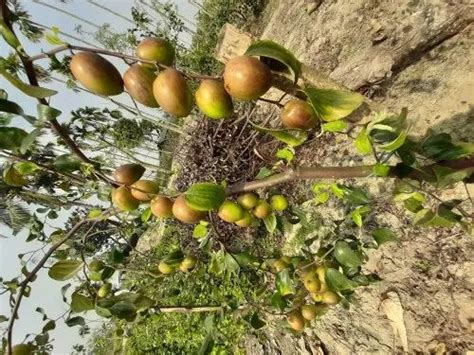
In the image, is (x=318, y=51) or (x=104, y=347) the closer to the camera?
(x=318, y=51)

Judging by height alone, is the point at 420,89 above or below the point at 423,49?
below

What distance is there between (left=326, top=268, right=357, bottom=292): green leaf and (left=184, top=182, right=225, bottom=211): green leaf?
0.52 meters

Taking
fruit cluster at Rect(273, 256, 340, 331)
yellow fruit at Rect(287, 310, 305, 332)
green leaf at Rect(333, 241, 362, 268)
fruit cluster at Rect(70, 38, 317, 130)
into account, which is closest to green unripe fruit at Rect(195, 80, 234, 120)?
fruit cluster at Rect(70, 38, 317, 130)

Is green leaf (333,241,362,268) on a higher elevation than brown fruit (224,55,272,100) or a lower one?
lower

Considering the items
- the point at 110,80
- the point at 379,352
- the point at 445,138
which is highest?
the point at 445,138

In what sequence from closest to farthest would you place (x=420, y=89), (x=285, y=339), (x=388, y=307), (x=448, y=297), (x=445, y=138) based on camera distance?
(x=445, y=138), (x=448, y=297), (x=388, y=307), (x=420, y=89), (x=285, y=339)

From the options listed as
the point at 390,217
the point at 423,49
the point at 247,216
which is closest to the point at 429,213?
the point at 247,216

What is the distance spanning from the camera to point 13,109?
73cm

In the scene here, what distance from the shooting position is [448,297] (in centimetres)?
150

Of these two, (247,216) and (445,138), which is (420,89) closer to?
(445,138)

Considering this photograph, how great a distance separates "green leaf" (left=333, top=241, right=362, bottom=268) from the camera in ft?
3.62

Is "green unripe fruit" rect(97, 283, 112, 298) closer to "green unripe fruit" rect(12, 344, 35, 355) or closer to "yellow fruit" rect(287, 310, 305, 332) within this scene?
"green unripe fruit" rect(12, 344, 35, 355)

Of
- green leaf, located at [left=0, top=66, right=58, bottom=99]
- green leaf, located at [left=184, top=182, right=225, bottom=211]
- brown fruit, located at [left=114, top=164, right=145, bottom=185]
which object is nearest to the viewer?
green leaf, located at [left=0, top=66, right=58, bottom=99]

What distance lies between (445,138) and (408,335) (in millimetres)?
1101
